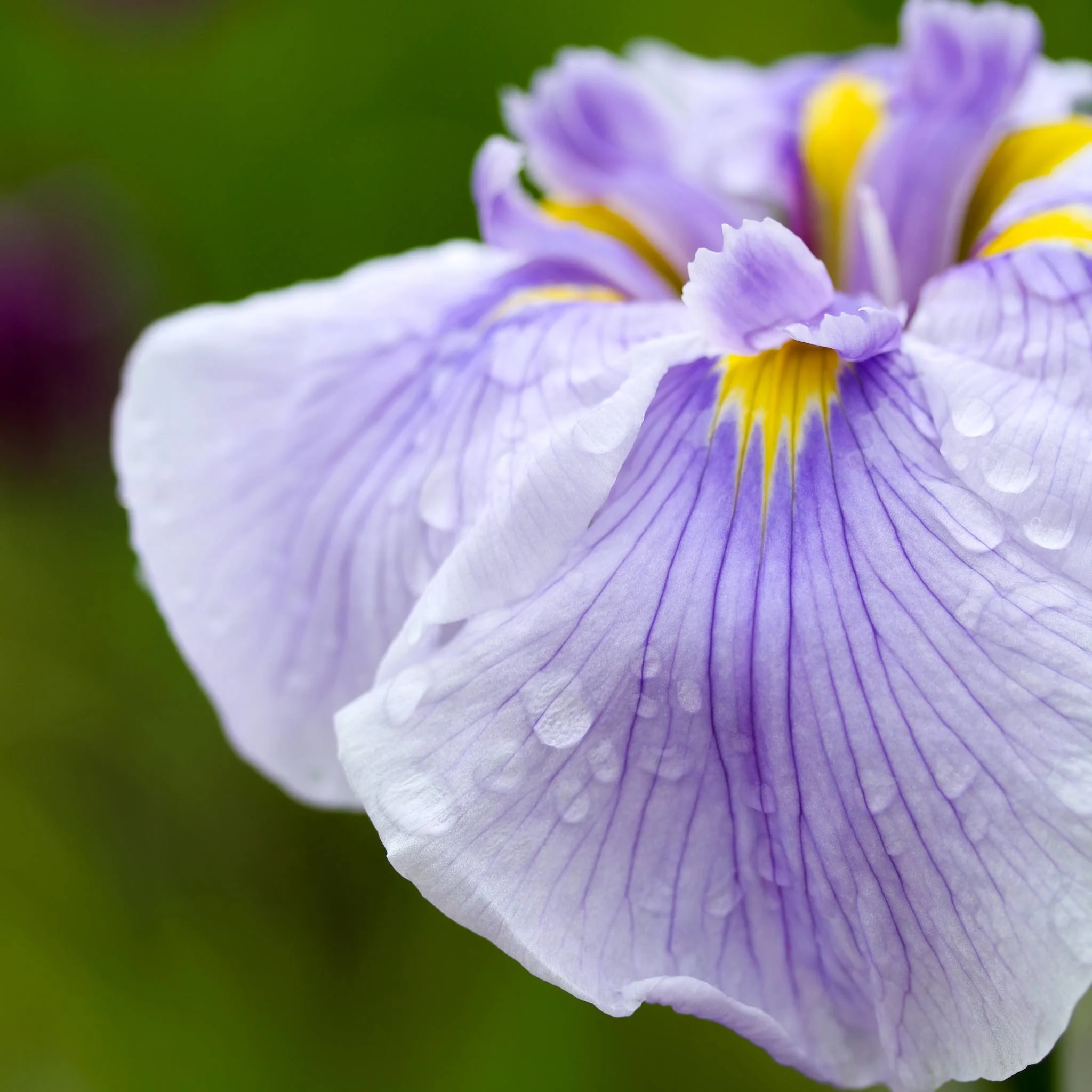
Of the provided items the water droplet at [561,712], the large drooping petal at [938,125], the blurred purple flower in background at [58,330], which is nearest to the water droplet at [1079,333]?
the large drooping petal at [938,125]

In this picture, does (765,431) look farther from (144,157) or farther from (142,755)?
(144,157)

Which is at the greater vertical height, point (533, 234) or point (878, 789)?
point (533, 234)

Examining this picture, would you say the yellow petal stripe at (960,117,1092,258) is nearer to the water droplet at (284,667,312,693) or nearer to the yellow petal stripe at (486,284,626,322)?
the yellow petal stripe at (486,284,626,322)

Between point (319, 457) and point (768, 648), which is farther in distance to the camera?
point (319, 457)

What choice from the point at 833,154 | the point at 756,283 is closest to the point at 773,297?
the point at 756,283

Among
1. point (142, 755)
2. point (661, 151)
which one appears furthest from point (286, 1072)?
point (661, 151)

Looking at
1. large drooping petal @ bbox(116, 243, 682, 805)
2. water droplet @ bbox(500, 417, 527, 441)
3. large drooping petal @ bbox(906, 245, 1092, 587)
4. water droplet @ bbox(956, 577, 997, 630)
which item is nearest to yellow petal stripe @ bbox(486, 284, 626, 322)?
large drooping petal @ bbox(116, 243, 682, 805)

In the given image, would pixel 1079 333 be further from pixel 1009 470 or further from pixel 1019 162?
pixel 1019 162
